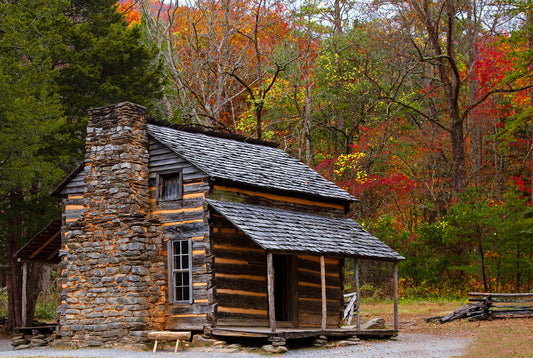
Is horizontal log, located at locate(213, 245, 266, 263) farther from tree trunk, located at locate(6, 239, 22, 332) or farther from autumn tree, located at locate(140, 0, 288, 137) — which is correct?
autumn tree, located at locate(140, 0, 288, 137)

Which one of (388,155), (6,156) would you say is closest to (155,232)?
(6,156)

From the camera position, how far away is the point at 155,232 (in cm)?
1727

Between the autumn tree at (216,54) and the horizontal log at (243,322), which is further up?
the autumn tree at (216,54)

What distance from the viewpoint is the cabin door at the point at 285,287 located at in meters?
18.8

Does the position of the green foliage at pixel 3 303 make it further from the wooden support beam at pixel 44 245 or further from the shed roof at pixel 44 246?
the wooden support beam at pixel 44 245

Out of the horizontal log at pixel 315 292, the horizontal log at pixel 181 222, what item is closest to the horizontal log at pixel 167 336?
the horizontal log at pixel 181 222

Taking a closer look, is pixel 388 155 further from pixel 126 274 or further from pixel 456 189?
pixel 126 274

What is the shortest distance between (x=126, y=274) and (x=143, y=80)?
10.4 metres

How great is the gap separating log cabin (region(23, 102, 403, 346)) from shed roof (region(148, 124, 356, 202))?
7 centimetres

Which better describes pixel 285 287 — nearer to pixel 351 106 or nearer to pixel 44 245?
pixel 44 245

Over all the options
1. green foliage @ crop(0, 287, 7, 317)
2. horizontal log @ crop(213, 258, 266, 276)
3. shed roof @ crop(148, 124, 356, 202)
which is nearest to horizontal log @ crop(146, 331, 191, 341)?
horizontal log @ crop(213, 258, 266, 276)

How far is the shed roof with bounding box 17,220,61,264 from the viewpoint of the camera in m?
19.7

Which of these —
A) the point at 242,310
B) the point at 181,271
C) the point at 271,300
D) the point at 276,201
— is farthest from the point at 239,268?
the point at 276,201

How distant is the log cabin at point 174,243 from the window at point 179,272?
0.03 metres
